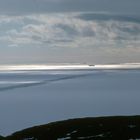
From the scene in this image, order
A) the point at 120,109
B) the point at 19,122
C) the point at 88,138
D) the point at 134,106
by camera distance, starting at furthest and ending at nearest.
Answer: the point at 134,106
the point at 120,109
the point at 19,122
the point at 88,138

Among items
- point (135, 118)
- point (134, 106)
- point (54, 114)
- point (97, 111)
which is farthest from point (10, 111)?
point (135, 118)

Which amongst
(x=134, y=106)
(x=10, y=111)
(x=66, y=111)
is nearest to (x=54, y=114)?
(x=66, y=111)

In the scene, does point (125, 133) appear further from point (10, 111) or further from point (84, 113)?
point (10, 111)

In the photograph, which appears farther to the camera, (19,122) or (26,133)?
(19,122)

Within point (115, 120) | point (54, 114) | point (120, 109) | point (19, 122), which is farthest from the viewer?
point (120, 109)

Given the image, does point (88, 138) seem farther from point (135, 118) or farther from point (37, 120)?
point (37, 120)

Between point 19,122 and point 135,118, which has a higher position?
point 135,118
